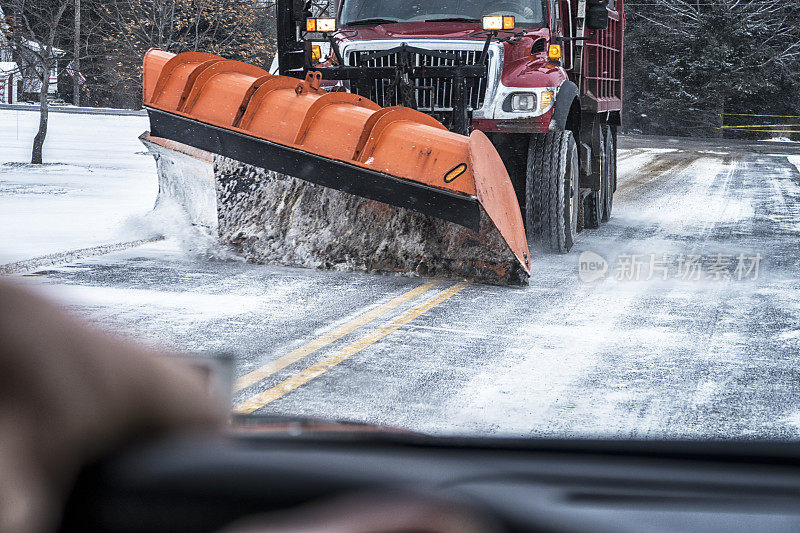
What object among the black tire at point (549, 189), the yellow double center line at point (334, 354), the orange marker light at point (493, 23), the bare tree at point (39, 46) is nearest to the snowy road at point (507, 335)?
the yellow double center line at point (334, 354)

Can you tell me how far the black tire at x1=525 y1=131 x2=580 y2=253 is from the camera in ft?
29.2

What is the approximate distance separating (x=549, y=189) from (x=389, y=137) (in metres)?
2.26

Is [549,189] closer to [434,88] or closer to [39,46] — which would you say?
[434,88]

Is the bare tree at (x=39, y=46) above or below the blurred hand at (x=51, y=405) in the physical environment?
above

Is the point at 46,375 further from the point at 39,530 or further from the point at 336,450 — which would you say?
the point at 336,450

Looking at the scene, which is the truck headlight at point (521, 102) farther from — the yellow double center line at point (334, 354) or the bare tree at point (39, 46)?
the bare tree at point (39, 46)

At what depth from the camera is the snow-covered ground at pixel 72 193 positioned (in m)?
9.45

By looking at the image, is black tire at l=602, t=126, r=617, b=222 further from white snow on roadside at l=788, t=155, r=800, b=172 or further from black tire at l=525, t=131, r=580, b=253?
white snow on roadside at l=788, t=155, r=800, b=172

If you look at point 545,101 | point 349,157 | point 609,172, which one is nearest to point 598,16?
point 545,101

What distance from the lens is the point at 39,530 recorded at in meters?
0.62

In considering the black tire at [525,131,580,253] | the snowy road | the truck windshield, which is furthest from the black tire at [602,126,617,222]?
the truck windshield

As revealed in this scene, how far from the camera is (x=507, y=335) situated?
5789 mm

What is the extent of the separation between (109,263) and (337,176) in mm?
2158

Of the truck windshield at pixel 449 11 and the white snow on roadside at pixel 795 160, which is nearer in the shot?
the truck windshield at pixel 449 11
